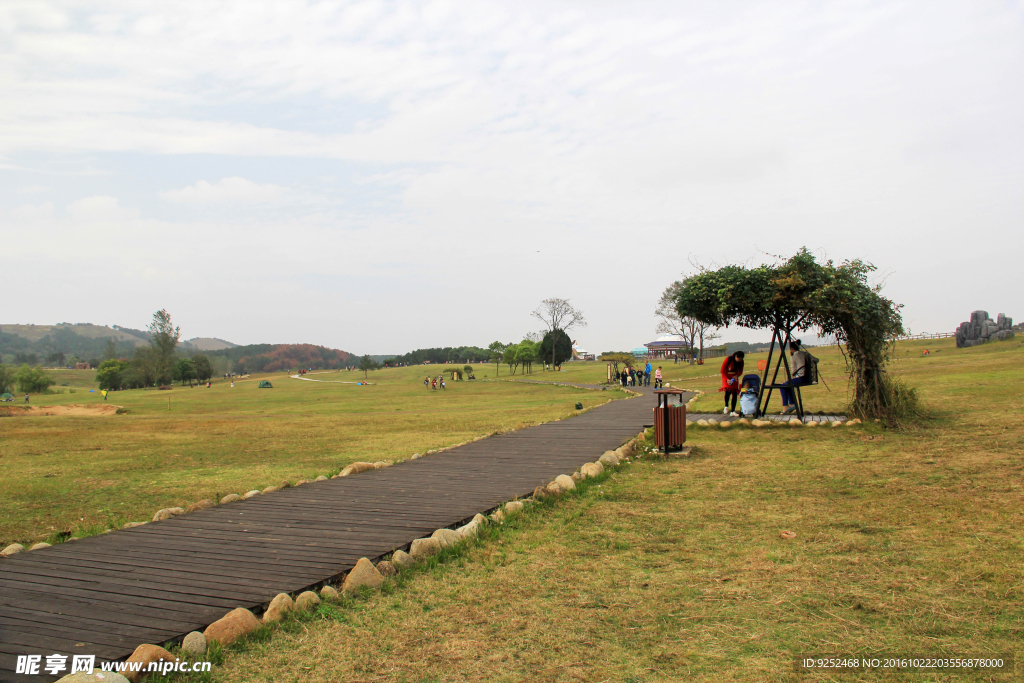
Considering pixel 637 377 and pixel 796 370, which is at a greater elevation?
pixel 796 370

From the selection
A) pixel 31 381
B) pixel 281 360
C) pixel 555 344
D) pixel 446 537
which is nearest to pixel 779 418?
pixel 446 537

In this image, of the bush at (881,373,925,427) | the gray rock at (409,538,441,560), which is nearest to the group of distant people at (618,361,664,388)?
the bush at (881,373,925,427)

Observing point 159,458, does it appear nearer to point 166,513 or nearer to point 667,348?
point 166,513

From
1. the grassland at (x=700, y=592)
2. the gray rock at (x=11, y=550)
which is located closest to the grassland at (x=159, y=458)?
the gray rock at (x=11, y=550)

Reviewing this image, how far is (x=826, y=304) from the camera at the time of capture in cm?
1367

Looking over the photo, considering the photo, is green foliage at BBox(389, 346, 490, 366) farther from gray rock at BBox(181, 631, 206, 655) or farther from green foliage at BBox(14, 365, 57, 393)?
gray rock at BBox(181, 631, 206, 655)

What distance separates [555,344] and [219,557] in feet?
274

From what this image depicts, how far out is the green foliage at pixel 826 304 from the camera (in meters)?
13.6

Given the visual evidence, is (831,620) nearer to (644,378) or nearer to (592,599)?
(592,599)

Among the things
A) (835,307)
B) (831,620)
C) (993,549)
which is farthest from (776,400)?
(831,620)

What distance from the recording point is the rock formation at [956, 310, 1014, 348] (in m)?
46.2

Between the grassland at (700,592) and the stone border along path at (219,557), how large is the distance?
636mm

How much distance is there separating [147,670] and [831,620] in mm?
4064

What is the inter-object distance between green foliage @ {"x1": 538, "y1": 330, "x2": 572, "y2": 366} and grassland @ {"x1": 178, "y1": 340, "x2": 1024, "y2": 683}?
262ft
